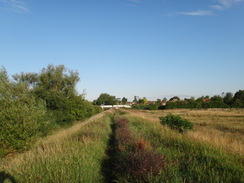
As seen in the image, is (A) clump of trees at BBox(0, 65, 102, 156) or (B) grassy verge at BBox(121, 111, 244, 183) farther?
(A) clump of trees at BBox(0, 65, 102, 156)

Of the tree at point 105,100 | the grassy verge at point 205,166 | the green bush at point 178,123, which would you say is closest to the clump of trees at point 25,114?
the grassy verge at point 205,166

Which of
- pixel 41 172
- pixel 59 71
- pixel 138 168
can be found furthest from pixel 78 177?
pixel 59 71

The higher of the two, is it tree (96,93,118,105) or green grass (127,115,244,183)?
tree (96,93,118,105)

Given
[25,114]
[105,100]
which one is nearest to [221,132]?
[25,114]

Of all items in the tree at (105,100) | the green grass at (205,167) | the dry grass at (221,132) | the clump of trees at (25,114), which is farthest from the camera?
the tree at (105,100)

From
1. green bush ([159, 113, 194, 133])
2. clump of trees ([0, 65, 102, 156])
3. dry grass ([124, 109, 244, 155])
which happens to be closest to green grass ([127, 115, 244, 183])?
dry grass ([124, 109, 244, 155])

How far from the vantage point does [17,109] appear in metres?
10.6

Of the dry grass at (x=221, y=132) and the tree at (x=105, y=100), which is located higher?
the tree at (x=105, y=100)

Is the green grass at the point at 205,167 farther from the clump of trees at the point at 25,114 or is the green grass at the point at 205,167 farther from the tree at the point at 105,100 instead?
the tree at the point at 105,100

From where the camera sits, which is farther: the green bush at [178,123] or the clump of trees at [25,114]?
the green bush at [178,123]

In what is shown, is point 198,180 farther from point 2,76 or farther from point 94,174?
point 2,76

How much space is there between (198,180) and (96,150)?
490 cm

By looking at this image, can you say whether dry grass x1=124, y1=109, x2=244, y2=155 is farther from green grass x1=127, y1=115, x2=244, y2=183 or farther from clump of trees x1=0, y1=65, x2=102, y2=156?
clump of trees x1=0, y1=65, x2=102, y2=156

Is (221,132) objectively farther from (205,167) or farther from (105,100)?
(105,100)
